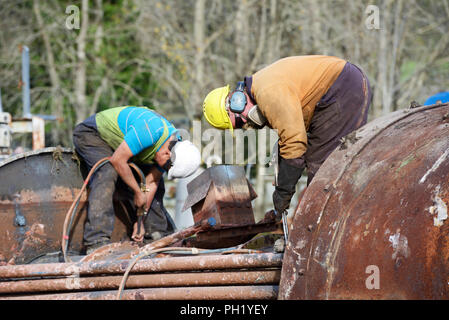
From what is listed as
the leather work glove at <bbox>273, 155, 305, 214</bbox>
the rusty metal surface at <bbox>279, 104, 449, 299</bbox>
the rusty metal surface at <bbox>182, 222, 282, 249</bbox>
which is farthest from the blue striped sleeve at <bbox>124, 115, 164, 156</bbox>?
the rusty metal surface at <bbox>279, 104, 449, 299</bbox>

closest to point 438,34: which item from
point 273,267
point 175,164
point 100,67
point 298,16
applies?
point 298,16

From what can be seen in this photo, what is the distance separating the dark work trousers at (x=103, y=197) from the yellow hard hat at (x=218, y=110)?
1139 millimetres

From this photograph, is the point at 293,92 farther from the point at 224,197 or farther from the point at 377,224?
the point at 377,224

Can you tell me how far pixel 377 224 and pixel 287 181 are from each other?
1.31 m

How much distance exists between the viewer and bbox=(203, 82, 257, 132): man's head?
154 inches

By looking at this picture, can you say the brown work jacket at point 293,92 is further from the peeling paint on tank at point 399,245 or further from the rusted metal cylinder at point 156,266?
the peeling paint on tank at point 399,245

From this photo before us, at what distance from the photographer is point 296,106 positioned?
3.62 meters

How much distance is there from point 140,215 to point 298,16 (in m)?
9.72

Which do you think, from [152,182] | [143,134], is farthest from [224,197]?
[152,182]

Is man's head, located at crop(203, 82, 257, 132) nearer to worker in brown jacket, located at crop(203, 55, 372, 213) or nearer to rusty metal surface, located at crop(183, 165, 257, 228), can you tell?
worker in brown jacket, located at crop(203, 55, 372, 213)

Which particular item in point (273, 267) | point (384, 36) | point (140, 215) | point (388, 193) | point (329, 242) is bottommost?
point (140, 215)
